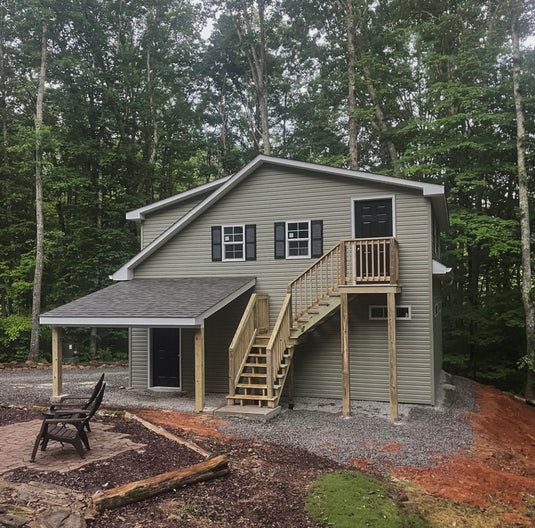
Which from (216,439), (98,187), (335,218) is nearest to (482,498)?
(216,439)

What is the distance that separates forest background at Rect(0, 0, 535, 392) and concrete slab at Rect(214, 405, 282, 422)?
10133 mm

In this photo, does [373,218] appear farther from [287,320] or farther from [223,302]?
[223,302]

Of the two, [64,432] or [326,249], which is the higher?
[326,249]

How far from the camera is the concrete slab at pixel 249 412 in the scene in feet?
31.1

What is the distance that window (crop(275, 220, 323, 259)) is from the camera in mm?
12211

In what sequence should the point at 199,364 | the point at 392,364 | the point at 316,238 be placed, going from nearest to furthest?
1. the point at 392,364
2. the point at 199,364
3. the point at 316,238

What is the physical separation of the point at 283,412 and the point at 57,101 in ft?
58.2

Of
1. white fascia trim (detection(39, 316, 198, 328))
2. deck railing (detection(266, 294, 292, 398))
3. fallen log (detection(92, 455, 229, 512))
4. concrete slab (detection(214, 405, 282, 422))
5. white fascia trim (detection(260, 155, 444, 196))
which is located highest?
white fascia trim (detection(260, 155, 444, 196))

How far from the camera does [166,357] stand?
1327 centimetres

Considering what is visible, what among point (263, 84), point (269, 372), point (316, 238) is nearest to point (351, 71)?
point (263, 84)

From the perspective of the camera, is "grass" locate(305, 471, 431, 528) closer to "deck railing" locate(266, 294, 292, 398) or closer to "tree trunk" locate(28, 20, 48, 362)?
"deck railing" locate(266, 294, 292, 398)

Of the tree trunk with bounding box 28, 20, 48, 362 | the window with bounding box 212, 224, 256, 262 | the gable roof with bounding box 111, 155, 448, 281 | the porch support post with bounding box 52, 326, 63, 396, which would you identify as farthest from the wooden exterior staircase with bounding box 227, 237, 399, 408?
the tree trunk with bounding box 28, 20, 48, 362

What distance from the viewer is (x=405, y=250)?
11.4 meters

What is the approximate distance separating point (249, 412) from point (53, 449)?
400 cm
